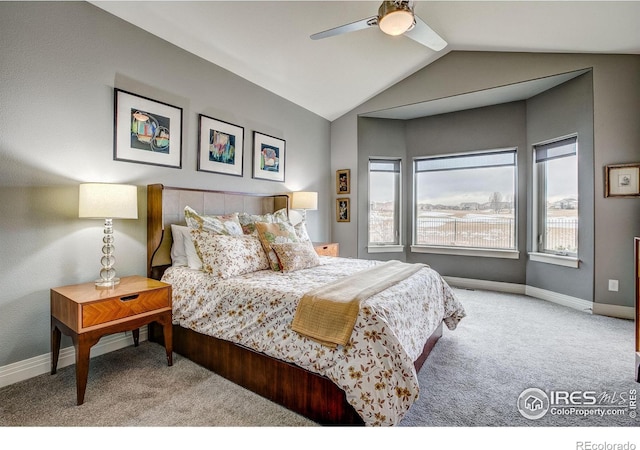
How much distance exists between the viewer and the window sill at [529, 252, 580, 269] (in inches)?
144

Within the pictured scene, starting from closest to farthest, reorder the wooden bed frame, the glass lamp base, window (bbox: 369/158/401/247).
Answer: the wooden bed frame, the glass lamp base, window (bbox: 369/158/401/247)

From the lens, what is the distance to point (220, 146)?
132 inches

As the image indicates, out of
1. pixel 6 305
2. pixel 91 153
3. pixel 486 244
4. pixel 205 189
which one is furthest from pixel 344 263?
pixel 486 244

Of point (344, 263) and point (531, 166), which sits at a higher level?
point (531, 166)

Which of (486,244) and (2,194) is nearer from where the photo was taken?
(2,194)

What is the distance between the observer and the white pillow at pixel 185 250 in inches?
101

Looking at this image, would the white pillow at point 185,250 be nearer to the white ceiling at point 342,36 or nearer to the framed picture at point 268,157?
the framed picture at point 268,157

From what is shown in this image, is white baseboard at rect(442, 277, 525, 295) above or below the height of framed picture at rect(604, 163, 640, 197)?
below

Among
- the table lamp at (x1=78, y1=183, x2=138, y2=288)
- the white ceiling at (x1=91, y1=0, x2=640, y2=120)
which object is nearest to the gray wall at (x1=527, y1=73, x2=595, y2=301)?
the white ceiling at (x1=91, y1=0, x2=640, y2=120)

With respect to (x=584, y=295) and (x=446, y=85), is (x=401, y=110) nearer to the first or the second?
(x=446, y=85)

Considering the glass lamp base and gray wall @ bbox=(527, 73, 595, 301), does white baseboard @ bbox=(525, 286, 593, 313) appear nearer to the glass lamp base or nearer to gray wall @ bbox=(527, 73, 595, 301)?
gray wall @ bbox=(527, 73, 595, 301)

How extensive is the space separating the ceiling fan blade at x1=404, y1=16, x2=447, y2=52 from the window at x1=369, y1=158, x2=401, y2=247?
2.61 metres

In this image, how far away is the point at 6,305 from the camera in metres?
2.03

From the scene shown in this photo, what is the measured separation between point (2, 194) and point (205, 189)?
1507 mm
